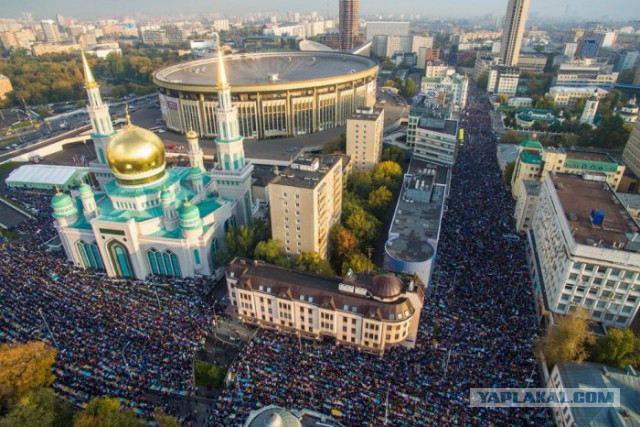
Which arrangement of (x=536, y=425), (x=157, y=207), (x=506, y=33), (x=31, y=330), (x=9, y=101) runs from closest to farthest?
(x=536, y=425)
(x=31, y=330)
(x=157, y=207)
(x=9, y=101)
(x=506, y=33)

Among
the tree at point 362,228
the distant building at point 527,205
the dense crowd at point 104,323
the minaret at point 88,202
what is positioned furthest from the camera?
the distant building at point 527,205

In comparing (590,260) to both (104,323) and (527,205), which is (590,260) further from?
(104,323)

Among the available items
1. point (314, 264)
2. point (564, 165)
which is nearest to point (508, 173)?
point (564, 165)

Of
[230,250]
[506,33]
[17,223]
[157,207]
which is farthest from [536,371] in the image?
[506,33]

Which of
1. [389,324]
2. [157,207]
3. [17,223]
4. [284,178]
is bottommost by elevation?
[17,223]

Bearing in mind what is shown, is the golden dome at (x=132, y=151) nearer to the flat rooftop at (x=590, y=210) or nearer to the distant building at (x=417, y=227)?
the distant building at (x=417, y=227)

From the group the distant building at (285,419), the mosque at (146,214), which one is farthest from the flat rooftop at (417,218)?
the distant building at (285,419)

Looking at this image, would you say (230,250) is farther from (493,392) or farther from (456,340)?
(493,392)
